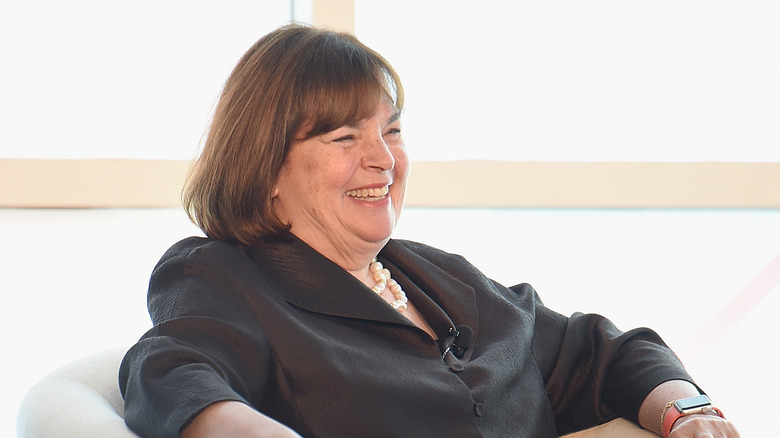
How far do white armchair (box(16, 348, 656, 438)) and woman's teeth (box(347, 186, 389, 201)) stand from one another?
476 mm

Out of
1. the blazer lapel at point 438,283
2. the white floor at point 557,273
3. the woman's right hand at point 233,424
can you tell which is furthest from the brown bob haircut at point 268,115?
the white floor at point 557,273

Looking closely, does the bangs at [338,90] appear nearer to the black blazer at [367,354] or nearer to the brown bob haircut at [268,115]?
the brown bob haircut at [268,115]

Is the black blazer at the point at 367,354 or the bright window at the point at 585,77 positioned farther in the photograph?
the bright window at the point at 585,77

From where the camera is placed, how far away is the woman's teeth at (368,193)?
1664mm

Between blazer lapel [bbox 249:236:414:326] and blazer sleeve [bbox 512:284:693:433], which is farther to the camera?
blazer sleeve [bbox 512:284:693:433]

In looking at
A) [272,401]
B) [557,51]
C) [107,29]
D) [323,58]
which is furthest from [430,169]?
[272,401]

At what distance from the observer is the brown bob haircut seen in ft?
5.17

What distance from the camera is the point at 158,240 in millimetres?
3193

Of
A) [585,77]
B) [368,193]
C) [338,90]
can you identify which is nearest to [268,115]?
[338,90]

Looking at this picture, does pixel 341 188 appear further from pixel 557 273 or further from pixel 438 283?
pixel 557 273

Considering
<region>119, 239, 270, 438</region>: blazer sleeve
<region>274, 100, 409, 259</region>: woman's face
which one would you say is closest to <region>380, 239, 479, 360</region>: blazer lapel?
<region>274, 100, 409, 259</region>: woman's face

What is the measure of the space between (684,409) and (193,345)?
811 millimetres

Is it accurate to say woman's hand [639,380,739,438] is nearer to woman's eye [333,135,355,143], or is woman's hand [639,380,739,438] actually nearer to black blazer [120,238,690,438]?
black blazer [120,238,690,438]

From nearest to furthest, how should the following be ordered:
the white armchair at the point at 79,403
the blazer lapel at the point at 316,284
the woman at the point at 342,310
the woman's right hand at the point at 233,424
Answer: the woman's right hand at the point at 233,424 → the white armchair at the point at 79,403 → the woman at the point at 342,310 → the blazer lapel at the point at 316,284
